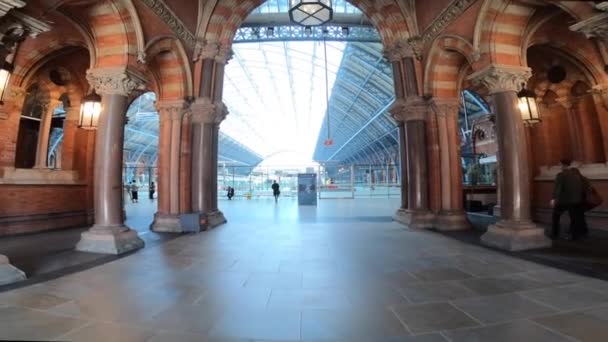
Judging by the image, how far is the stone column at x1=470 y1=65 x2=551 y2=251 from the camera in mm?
4820

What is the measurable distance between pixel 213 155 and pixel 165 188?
1.51 m

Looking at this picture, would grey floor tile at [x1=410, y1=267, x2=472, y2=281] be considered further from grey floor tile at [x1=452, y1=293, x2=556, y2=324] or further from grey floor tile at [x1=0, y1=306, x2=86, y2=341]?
grey floor tile at [x1=0, y1=306, x2=86, y2=341]

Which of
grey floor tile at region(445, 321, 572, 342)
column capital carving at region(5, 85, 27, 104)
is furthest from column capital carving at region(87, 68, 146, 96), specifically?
grey floor tile at region(445, 321, 572, 342)

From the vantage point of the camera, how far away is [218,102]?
7.86 metres

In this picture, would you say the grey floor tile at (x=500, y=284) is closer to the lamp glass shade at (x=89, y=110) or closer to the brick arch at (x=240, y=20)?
the brick arch at (x=240, y=20)

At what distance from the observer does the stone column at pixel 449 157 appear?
6.98 m

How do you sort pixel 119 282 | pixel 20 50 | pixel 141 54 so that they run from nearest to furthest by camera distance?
pixel 119 282 → pixel 141 54 → pixel 20 50

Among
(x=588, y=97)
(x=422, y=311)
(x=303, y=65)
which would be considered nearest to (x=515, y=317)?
(x=422, y=311)

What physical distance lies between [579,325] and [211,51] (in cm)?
841

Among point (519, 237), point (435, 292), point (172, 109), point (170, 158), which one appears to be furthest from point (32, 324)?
point (519, 237)

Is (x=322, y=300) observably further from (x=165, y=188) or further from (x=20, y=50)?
(x=20, y=50)

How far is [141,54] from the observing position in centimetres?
520

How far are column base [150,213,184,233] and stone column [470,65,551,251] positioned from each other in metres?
6.38

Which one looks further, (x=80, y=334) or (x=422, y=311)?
(x=422, y=311)
